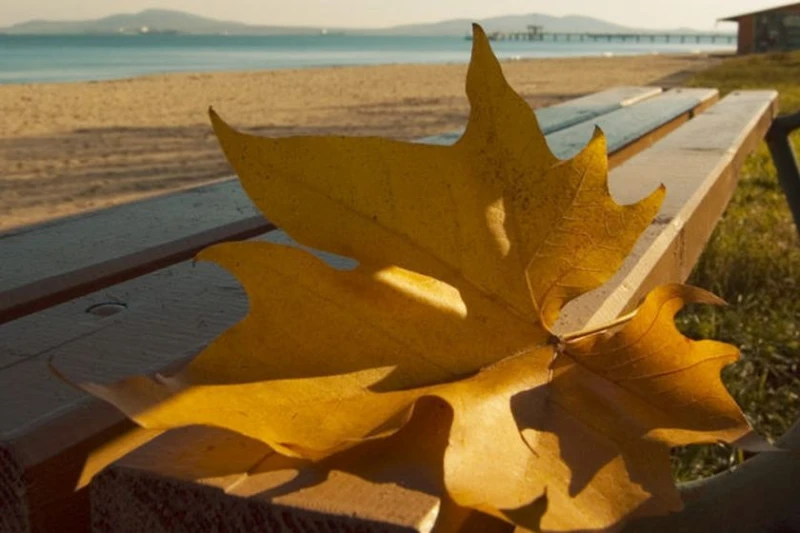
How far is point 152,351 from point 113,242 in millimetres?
A: 565

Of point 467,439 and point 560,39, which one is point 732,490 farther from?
point 560,39

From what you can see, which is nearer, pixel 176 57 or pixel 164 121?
pixel 164 121

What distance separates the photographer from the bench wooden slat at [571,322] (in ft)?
1.53

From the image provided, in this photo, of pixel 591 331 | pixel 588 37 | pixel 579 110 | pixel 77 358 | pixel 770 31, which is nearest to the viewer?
pixel 591 331

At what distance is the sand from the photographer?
6320mm

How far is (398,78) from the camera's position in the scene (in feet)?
66.2

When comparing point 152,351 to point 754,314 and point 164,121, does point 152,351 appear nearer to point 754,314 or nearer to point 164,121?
A: point 754,314

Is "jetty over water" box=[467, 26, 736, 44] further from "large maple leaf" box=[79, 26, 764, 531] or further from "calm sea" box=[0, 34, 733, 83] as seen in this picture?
"large maple leaf" box=[79, 26, 764, 531]

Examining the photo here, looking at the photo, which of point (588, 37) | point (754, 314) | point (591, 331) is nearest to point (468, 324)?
point (591, 331)

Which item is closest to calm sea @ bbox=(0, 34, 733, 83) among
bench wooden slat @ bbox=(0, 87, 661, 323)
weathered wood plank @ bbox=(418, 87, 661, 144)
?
weathered wood plank @ bbox=(418, 87, 661, 144)

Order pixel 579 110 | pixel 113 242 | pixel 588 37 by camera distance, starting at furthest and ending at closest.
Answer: pixel 588 37, pixel 579 110, pixel 113 242

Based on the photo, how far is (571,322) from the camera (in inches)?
32.4

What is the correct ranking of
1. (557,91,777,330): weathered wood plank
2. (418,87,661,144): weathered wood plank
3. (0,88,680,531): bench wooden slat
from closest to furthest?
(0,88,680,531): bench wooden slat < (557,91,777,330): weathered wood plank < (418,87,661,144): weathered wood plank

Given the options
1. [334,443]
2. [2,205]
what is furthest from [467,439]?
[2,205]
